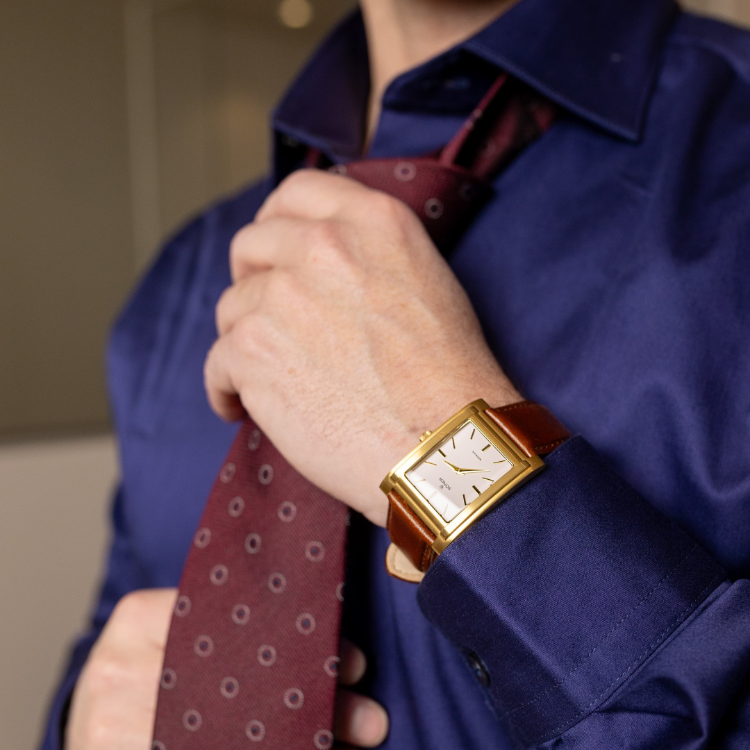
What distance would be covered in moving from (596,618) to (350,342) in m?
0.25

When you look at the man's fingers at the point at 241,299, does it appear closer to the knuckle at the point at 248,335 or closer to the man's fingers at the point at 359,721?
the knuckle at the point at 248,335

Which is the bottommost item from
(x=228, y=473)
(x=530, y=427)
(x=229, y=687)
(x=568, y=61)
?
(x=229, y=687)

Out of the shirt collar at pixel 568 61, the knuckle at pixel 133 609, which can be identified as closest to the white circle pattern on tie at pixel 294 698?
the knuckle at pixel 133 609

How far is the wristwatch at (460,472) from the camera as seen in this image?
421mm

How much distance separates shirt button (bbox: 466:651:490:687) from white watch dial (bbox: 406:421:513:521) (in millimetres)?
106

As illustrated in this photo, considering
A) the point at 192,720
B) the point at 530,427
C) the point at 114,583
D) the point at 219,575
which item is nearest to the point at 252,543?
the point at 219,575

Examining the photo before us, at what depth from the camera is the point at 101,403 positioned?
155 cm

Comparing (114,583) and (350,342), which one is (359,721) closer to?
(350,342)

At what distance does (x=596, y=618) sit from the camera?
40cm

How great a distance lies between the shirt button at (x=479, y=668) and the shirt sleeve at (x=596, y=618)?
0.05 ft

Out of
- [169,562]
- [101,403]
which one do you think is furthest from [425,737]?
[101,403]

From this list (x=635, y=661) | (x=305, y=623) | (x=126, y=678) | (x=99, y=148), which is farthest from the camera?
(x=99, y=148)

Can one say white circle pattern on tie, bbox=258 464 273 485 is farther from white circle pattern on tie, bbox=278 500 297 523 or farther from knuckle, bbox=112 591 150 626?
knuckle, bbox=112 591 150 626

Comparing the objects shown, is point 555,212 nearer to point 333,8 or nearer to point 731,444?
point 731,444
